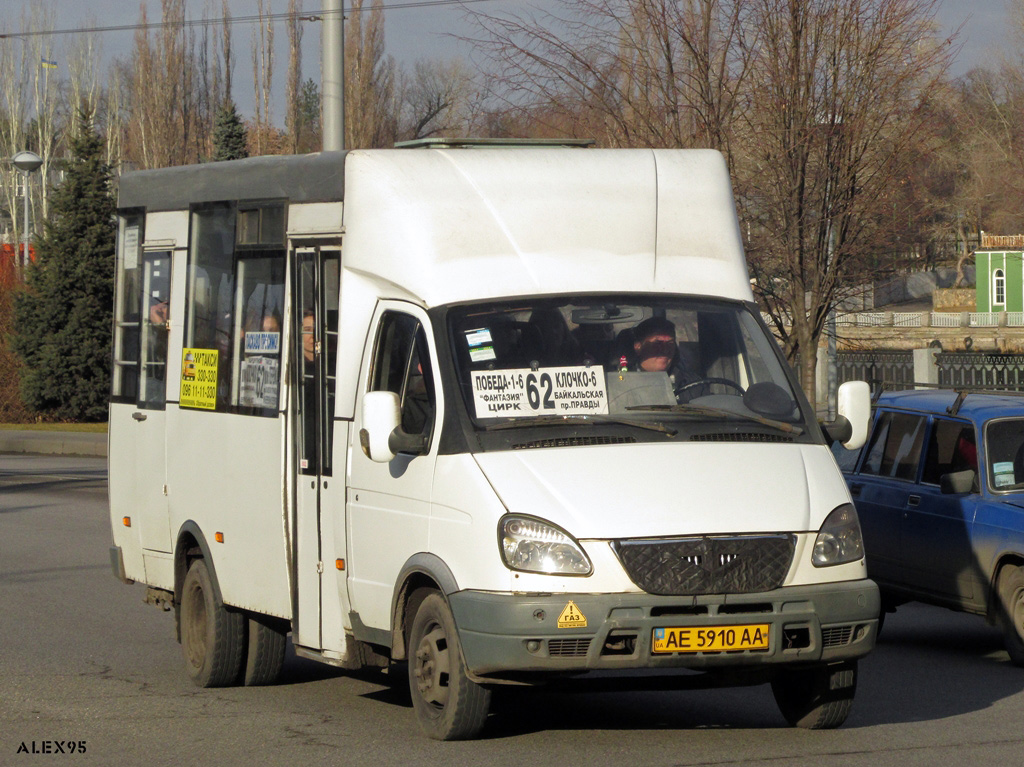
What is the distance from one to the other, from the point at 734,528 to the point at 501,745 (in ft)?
4.37

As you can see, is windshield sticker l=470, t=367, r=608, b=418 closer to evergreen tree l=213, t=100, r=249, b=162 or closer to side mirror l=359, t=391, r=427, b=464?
side mirror l=359, t=391, r=427, b=464

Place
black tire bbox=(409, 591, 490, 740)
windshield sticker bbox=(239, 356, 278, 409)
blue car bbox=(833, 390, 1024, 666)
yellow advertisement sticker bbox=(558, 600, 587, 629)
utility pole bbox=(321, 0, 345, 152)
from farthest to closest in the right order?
utility pole bbox=(321, 0, 345, 152) → blue car bbox=(833, 390, 1024, 666) → windshield sticker bbox=(239, 356, 278, 409) → black tire bbox=(409, 591, 490, 740) → yellow advertisement sticker bbox=(558, 600, 587, 629)

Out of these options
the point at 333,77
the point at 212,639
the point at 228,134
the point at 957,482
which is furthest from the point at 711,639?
the point at 228,134

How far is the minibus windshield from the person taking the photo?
259 inches

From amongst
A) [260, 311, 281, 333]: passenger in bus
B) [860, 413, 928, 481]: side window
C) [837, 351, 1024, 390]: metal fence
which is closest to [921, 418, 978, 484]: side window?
[860, 413, 928, 481]: side window

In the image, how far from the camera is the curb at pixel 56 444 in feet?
100

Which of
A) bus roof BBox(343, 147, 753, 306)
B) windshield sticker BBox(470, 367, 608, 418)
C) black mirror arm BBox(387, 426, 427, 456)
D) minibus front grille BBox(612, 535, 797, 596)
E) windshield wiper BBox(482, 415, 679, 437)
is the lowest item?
minibus front grille BBox(612, 535, 797, 596)

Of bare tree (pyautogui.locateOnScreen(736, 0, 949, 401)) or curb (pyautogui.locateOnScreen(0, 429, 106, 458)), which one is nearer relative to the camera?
bare tree (pyautogui.locateOnScreen(736, 0, 949, 401))

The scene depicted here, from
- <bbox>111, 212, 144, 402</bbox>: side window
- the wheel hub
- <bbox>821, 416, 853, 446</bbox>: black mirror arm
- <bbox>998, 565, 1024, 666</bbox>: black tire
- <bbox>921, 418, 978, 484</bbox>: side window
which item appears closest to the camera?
the wheel hub

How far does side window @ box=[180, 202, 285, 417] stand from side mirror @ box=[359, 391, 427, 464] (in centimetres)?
139

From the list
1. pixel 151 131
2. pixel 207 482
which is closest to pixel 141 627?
pixel 207 482

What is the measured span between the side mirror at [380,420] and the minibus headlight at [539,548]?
0.73 meters

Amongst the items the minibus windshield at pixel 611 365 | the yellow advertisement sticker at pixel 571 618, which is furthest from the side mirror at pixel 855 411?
the yellow advertisement sticker at pixel 571 618

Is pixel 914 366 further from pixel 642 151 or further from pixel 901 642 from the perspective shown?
pixel 642 151
